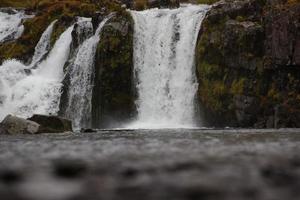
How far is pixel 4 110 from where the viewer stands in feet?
173

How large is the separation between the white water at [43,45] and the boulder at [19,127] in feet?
78.6

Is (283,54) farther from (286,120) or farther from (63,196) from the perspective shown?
(63,196)

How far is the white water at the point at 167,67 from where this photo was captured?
4859cm

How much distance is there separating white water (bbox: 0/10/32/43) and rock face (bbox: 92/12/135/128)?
828 inches

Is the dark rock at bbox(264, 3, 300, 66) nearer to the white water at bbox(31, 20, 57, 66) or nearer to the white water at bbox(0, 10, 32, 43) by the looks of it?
the white water at bbox(31, 20, 57, 66)

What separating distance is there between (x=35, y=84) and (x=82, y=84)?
547 centimetres

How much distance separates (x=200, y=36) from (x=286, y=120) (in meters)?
12.0

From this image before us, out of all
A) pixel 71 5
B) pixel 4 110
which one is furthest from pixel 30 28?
pixel 4 110

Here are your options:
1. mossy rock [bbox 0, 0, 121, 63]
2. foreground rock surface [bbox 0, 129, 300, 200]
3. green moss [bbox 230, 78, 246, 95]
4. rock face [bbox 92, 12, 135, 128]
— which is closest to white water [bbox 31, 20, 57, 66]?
mossy rock [bbox 0, 0, 121, 63]

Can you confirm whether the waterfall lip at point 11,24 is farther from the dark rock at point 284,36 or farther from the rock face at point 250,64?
the dark rock at point 284,36

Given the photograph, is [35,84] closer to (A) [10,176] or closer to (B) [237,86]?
(B) [237,86]

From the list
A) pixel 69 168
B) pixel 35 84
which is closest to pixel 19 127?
pixel 35 84

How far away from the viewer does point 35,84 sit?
53875 millimetres

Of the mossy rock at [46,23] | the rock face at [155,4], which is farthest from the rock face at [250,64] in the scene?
the rock face at [155,4]
